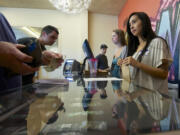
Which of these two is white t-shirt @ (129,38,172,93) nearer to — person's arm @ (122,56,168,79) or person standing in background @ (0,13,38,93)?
person's arm @ (122,56,168,79)

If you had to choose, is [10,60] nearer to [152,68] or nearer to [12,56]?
[12,56]

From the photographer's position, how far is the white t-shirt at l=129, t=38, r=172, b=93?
92 centimetres

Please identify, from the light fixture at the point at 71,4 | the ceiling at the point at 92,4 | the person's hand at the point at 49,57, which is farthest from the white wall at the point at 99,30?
the person's hand at the point at 49,57

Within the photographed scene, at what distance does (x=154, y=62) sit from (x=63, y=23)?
316 cm

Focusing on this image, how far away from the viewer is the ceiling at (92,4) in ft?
10.4

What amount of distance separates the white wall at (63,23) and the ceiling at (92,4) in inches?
5.5

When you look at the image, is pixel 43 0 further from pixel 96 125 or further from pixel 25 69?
pixel 96 125

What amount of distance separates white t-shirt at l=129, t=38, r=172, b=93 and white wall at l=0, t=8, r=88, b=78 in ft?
A: 8.71

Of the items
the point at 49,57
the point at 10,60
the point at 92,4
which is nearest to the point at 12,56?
the point at 10,60

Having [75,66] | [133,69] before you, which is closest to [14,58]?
[133,69]

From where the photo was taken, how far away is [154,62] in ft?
3.18

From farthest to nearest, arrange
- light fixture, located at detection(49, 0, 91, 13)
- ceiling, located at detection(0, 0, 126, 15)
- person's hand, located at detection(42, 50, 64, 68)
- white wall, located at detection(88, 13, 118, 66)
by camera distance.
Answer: white wall, located at detection(88, 13, 118, 66) → ceiling, located at detection(0, 0, 126, 15) → light fixture, located at detection(49, 0, 91, 13) → person's hand, located at detection(42, 50, 64, 68)

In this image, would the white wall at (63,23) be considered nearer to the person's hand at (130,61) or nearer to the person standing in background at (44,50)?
the person standing in background at (44,50)

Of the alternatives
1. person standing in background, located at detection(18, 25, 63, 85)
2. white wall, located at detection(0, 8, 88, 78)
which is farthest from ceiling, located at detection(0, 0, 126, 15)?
person standing in background, located at detection(18, 25, 63, 85)
